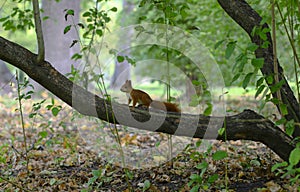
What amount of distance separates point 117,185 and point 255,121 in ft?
3.56

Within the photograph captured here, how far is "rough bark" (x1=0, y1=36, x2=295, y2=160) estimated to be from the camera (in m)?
2.57

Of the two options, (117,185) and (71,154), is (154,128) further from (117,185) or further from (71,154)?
(71,154)

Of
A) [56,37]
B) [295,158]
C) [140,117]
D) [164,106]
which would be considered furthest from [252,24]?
[56,37]

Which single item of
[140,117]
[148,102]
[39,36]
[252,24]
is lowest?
[140,117]

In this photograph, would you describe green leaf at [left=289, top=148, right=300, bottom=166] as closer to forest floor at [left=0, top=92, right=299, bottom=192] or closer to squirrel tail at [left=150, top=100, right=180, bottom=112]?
forest floor at [left=0, top=92, right=299, bottom=192]

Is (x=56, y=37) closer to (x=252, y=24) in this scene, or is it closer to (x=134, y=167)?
(x=134, y=167)

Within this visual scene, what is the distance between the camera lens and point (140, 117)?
103 inches

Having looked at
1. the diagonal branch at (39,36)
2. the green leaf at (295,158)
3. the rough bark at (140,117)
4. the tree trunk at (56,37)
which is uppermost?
the tree trunk at (56,37)

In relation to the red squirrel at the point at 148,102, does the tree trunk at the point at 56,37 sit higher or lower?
higher

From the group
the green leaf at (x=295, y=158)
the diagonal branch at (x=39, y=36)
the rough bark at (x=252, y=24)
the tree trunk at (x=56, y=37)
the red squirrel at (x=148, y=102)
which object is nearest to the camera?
the green leaf at (x=295, y=158)

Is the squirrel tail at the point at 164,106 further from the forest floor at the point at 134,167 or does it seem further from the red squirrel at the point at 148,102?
the forest floor at the point at 134,167

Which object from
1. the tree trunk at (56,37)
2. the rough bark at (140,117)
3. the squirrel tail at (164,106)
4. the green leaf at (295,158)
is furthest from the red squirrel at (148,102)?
the tree trunk at (56,37)

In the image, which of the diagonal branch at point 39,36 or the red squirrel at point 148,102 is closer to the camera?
the diagonal branch at point 39,36

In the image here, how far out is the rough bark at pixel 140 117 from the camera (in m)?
2.57
